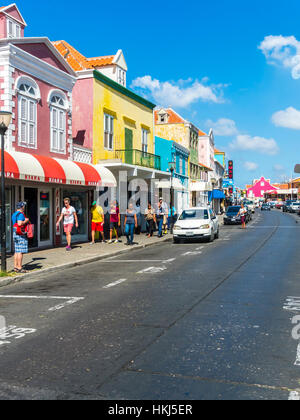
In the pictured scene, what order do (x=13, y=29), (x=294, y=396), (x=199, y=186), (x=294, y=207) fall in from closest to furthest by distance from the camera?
(x=294, y=396) < (x=13, y=29) < (x=199, y=186) < (x=294, y=207)

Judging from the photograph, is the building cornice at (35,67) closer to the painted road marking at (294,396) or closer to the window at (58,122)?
the window at (58,122)

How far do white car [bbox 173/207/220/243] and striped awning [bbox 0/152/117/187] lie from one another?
3.65 metres

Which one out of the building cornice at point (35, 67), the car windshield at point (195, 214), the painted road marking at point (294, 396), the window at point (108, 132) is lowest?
the painted road marking at point (294, 396)

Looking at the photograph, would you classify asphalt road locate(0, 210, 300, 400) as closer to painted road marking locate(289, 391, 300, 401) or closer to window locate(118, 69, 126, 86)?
painted road marking locate(289, 391, 300, 401)

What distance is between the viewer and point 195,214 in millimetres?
19875

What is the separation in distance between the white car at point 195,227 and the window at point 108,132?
574 centimetres

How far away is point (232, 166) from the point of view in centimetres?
7512

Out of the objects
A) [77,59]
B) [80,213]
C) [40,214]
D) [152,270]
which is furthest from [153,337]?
[77,59]

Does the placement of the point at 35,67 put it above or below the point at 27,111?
above

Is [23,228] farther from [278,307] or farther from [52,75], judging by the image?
[52,75]

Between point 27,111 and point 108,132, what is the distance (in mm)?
7274

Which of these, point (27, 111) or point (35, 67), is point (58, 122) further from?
point (35, 67)

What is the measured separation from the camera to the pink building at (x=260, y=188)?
511ft

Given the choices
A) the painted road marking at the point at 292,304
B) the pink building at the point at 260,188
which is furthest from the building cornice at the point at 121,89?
the pink building at the point at 260,188
